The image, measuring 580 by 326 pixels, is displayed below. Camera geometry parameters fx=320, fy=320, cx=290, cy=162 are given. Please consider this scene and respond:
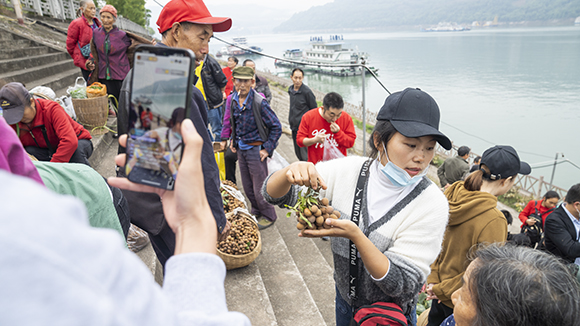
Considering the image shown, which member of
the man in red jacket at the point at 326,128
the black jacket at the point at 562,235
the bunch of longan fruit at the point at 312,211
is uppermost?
the bunch of longan fruit at the point at 312,211

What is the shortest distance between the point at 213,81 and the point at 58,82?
3.97m

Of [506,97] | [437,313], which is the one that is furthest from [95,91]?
[506,97]

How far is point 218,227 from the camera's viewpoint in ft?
6.05

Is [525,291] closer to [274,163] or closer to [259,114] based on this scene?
[259,114]

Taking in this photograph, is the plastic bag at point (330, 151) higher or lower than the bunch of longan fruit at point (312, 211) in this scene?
lower

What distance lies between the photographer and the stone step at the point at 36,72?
233 inches

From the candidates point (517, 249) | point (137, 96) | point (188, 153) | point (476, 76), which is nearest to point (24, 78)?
point (137, 96)

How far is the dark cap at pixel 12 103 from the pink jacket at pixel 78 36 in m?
3.15

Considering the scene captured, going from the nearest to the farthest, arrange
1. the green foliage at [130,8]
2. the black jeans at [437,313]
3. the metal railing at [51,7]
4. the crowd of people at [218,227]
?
the crowd of people at [218,227], the black jeans at [437,313], the metal railing at [51,7], the green foliage at [130,8]

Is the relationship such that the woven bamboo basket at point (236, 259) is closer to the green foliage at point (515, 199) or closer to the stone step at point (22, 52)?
the stone step at point (22, 52)

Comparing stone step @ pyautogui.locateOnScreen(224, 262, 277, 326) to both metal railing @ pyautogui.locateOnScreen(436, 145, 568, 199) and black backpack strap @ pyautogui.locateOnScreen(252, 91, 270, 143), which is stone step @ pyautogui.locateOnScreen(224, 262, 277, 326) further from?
metal railing @ pyautogui.locateOnScreen(436, 145, 568, 199)

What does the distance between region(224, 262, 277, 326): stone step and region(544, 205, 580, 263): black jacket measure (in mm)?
3048

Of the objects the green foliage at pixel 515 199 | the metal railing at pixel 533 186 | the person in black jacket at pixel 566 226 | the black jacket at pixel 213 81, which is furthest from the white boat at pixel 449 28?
the person in black jacket at pixel 566 226

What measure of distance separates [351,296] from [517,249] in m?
0.83
